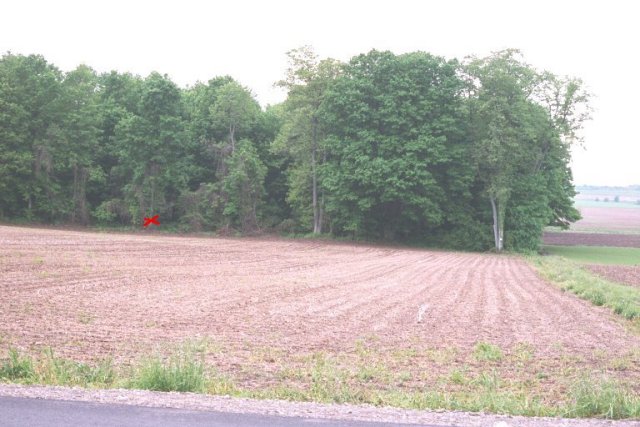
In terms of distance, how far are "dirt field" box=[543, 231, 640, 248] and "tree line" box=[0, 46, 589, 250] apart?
36.0 ft

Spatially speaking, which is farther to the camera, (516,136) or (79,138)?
(79,138)

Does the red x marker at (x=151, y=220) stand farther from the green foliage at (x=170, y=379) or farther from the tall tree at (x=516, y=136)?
the green foliage at (x=170, y=379)

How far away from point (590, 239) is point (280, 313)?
6794cm

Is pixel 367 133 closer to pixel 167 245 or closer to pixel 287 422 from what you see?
pixel 167 245

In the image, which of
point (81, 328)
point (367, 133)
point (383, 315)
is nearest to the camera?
point (81, 328)

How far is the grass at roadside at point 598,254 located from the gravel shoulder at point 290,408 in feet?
149

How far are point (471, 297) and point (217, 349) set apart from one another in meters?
13.3

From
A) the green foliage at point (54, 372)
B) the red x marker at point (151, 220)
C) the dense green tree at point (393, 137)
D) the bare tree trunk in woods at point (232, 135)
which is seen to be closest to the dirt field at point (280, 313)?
the green foliage at point (54, 372)

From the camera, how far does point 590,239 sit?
7562 centimetres

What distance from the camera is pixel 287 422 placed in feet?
22.1

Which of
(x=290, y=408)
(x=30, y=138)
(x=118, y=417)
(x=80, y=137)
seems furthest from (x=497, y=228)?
(x=118, y=417)

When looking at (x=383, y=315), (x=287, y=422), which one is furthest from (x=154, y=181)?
(x=287, y=422)

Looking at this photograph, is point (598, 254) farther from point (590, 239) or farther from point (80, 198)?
point (80, 198)

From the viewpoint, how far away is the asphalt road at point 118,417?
649 centimetres
